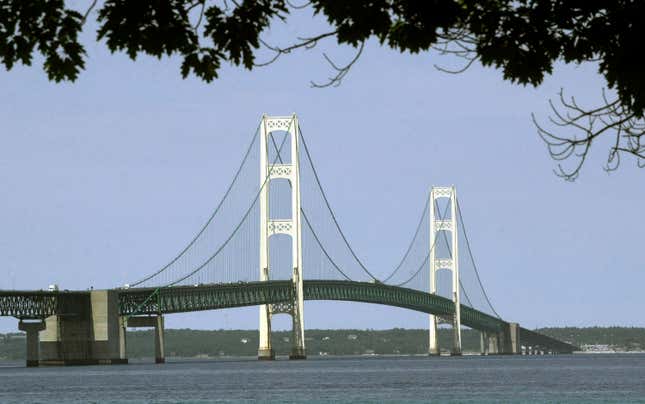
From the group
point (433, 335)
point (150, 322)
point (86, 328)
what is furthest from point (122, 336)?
point (433, 335)

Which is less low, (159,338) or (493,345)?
(159,338)

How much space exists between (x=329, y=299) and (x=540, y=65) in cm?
11405

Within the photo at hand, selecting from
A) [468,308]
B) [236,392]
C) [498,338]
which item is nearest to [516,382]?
[236,392]

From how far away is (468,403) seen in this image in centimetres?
5394

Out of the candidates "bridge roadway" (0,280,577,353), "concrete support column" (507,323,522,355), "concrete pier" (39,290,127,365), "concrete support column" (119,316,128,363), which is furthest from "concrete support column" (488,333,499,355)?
"concrete pier" (39,290,127,365)

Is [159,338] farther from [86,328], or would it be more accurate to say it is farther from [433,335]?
[433,335]

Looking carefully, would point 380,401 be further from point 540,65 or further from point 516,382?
point 540,65

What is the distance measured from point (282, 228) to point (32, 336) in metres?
19.9

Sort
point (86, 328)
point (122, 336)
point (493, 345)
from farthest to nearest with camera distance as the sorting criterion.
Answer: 1. point (493, 345)
2. point (122, 336)
3. point (86, 328)

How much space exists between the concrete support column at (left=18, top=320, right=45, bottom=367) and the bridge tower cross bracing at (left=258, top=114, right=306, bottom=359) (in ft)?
54.0

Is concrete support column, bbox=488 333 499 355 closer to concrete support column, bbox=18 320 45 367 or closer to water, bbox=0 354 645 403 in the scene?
concrete support column, bbox=18 320 45 367

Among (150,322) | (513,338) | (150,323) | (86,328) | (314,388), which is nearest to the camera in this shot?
(314,388)

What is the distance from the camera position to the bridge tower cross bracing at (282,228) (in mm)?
114875

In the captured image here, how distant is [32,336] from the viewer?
114m
